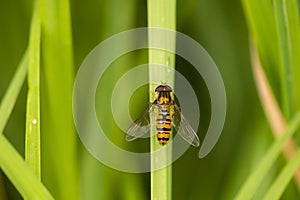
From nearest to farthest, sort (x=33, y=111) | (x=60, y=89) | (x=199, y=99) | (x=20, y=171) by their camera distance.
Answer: (x=20, y=171) → (x=33, y=111) → (x=60, y=89) → (x=199, y=99)

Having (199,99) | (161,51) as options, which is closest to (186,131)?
(199,99)

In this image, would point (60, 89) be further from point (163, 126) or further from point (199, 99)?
point (199, 99)

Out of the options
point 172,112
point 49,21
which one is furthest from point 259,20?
point 49,21

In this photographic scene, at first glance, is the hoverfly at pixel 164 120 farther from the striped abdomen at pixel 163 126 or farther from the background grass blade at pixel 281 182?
the background grass blade at pixel 281 182

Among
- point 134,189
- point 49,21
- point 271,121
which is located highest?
point 49,21

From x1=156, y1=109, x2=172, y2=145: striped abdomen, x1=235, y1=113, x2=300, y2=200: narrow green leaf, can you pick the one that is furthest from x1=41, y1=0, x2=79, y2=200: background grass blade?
x1=235, y1=113, x2=300, y2=200: narrow green leaf

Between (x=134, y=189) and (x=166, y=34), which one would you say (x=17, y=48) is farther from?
(x=166, y=34)

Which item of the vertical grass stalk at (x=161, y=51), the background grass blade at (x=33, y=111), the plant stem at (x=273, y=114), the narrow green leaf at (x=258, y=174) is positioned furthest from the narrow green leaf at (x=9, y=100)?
the plant stem at (x=273, y=114)
